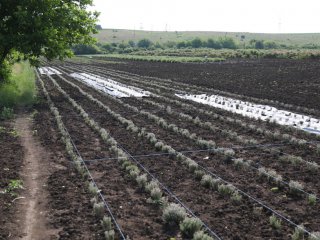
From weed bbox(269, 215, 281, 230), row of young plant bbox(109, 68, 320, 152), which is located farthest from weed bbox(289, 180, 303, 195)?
row of young plant bbox(109, 68, 320, 152)

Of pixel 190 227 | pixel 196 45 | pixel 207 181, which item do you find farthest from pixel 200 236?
pixel 196 45

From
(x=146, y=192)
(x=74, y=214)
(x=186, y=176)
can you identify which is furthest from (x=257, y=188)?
(x=74, y=214)

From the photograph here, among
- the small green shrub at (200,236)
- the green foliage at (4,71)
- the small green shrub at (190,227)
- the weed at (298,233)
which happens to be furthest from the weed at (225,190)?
the green foliage at (4,71)

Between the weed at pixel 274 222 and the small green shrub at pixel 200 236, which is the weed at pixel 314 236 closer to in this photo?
the weed at pixel 274 222

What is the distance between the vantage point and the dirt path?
711 centimetres

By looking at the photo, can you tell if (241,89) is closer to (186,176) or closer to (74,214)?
(186,176)

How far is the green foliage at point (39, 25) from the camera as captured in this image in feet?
64.1

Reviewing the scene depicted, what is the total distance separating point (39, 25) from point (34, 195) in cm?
1298

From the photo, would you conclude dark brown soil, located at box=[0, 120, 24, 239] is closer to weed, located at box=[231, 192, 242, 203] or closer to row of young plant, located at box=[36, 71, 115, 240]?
row of young plant, located at box=[36, 71, 115, 240]

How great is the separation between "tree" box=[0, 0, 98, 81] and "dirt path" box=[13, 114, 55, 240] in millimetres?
7539

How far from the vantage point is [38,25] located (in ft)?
64.6

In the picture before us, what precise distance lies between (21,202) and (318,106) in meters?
15.6

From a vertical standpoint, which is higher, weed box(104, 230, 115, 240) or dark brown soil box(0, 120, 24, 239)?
weed box(104, 230, 115, 240)

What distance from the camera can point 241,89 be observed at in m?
27.4
